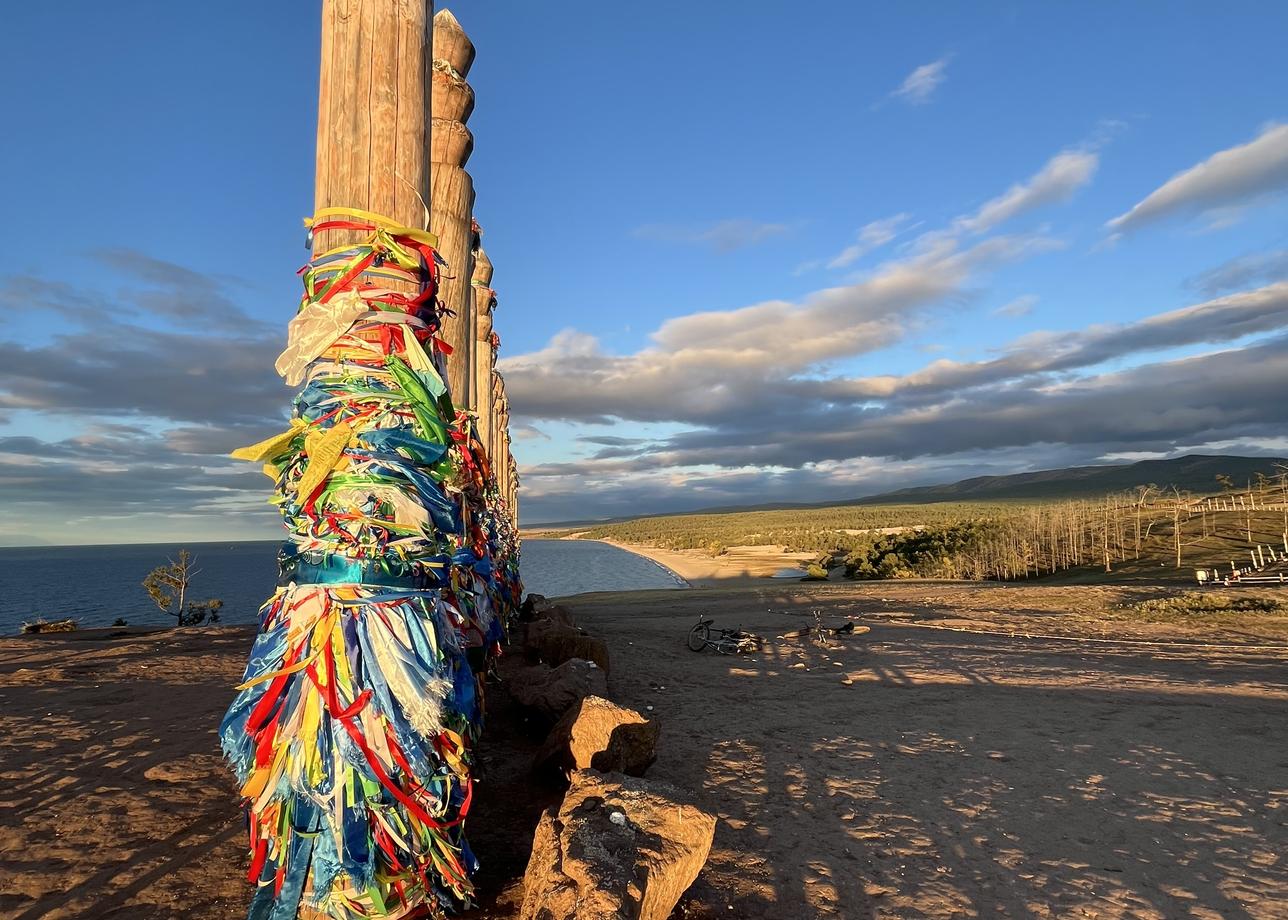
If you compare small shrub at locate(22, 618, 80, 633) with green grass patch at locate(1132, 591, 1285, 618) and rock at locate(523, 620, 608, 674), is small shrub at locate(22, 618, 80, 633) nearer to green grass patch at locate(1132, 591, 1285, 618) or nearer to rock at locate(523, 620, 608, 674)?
rock at locate(523, 620, 608, 674)

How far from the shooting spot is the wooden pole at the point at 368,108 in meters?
2.81

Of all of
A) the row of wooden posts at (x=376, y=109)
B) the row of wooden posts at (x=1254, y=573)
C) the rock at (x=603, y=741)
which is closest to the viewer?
the row of wooden posts at (x=376, y=109)

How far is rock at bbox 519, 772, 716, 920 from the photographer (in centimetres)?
259

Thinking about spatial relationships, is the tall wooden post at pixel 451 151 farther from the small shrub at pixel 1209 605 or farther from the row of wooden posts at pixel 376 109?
the small shrub at pixel 1209 605

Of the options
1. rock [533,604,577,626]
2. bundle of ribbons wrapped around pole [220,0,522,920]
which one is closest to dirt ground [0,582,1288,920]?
bundle of ribbons wrapped around pole [220,0,522,920]

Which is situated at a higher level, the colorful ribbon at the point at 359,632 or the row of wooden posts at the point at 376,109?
the row of wooden posts at the point at 376,109

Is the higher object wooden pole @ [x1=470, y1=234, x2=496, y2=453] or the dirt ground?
wooden pole @ [x1=470, y1=234, x2=496, y2=453]

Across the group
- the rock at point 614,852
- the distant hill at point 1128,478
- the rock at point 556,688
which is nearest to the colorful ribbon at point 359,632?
the rock at point 614,852

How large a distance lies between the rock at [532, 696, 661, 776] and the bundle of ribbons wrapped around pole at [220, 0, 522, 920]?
A: 1.60 meters

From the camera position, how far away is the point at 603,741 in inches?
171

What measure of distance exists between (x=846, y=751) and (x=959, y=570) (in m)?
30.4

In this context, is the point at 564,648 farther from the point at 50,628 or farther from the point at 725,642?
the point at 50,628

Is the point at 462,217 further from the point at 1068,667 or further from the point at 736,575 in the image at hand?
the point at 736,575

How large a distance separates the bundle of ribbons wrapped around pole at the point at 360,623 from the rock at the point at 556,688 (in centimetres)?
295
